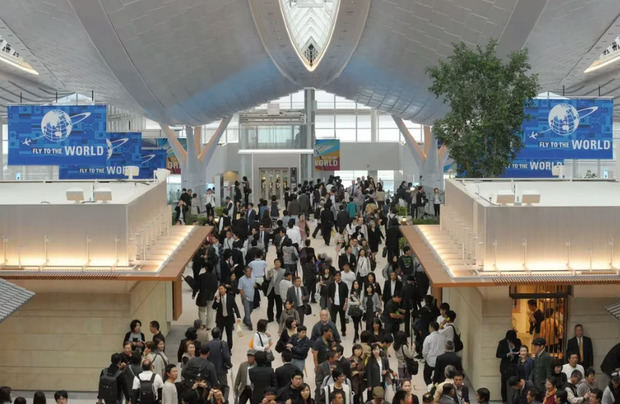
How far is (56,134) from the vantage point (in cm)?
2441

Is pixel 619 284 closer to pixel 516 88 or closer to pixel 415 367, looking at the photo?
pixel 415 367

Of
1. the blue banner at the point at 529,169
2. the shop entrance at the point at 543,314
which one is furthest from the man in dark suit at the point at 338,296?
the blue banner at the point at 529,169

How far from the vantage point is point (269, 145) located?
42.2 m

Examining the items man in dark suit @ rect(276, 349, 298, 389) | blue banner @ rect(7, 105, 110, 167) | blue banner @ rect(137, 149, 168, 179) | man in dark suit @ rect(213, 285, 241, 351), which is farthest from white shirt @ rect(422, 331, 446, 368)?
blue banner @ rect(137, 149, 168, 179)

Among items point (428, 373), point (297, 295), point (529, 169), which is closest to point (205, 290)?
point (297, 295)

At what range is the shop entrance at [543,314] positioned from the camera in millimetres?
14727

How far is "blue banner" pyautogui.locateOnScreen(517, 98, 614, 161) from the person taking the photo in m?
22.1

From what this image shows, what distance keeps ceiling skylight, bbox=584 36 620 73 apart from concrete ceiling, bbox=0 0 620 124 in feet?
0.68

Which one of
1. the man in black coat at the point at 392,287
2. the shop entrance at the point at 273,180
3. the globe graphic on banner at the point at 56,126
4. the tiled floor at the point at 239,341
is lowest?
the tiled floor at the point at 239,341

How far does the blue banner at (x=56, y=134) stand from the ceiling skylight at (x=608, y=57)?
46.0 ft

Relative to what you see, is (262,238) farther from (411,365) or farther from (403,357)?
(411,365)

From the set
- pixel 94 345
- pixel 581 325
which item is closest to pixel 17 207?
pixel 94 345

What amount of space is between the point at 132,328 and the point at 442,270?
4459mm

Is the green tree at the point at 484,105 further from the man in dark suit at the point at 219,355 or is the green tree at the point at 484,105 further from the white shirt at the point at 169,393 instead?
the white shirt at the point at 169,393
